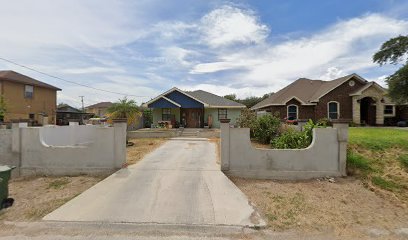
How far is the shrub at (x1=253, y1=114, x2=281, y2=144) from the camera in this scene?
50.0 ft

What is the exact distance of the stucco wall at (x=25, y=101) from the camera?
1072 inches

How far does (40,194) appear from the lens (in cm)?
734

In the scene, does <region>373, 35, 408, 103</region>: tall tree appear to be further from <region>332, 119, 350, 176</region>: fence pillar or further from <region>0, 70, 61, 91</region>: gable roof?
<region>0, 70, 61, 91</region>: gable roof

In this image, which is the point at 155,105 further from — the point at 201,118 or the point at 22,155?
the point at 22,155

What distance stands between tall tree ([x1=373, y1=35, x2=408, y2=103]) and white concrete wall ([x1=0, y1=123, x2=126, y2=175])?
75.9 ft

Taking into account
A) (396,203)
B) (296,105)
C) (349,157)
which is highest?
(296,105)

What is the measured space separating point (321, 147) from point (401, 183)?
2.57m

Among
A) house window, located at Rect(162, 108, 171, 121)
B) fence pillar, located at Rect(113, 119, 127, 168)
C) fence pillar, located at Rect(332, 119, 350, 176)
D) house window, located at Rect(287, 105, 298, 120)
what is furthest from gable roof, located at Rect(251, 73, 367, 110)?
fence pillar, located at Rect(113, 119, 127, 168)

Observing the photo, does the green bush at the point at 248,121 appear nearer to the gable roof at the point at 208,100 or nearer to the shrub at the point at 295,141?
the shrub at the point at 295,141

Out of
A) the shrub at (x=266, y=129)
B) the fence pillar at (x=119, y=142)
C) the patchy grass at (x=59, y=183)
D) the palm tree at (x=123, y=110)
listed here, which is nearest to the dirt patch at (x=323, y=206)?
the fence pillar at (x=119, y=142)

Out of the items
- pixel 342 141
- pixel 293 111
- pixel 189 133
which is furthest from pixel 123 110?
pixel 293 111

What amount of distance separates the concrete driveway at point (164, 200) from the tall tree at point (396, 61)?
2066cm

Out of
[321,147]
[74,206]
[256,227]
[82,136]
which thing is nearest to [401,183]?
[321,147]

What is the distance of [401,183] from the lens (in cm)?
831
